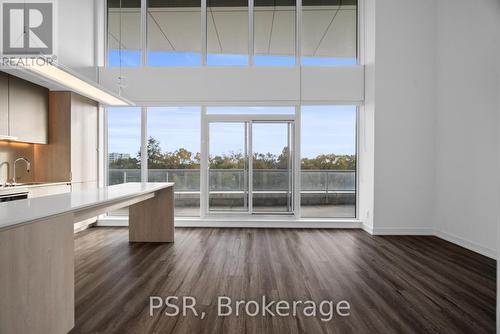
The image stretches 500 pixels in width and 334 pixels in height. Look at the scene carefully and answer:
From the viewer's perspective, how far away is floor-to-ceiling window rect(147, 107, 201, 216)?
532cm

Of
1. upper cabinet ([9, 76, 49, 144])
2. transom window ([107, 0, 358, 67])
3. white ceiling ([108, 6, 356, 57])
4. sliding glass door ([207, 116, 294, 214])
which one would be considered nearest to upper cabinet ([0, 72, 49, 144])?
upper cabinet ([9, 76, 49, 144])

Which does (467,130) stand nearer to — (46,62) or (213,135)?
(213,135)

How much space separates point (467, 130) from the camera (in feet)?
12.9

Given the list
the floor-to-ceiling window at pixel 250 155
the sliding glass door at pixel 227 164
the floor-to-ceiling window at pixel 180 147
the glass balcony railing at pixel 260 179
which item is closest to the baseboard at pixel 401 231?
the floor-to-ceiling window at pixel 250 155

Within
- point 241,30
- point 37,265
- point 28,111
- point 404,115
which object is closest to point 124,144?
point 28,111

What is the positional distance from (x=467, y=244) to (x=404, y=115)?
206 centimetres

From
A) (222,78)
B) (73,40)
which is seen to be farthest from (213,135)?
(73,40)

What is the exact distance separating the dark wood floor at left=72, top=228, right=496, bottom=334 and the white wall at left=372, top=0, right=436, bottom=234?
52 cm

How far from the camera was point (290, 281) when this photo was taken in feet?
9.13

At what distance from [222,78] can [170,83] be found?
931 millimetres

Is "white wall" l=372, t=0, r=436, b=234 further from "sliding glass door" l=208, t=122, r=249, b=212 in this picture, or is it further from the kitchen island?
the kitchen island

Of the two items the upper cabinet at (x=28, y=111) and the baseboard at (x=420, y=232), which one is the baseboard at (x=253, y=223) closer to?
the baseboard at (x=420, y=232)

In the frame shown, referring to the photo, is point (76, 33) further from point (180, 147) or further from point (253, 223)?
point (253, 223)

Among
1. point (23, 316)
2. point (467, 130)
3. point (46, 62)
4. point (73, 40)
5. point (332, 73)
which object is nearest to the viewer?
point (23, 316)
